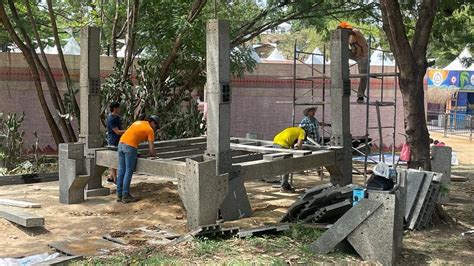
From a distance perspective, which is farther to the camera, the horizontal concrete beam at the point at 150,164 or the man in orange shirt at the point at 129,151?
the man in orange shirt at the point at 129,151

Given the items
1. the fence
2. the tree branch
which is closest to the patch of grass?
the tree branch

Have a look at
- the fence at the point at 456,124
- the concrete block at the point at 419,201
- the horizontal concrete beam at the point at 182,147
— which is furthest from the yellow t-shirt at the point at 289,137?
the fence at the point at 456,124

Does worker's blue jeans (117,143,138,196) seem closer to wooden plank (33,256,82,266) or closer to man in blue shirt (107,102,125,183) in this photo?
man in blue shirt (107,102,125,183)

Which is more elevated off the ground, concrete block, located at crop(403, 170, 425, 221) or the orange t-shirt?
the orange t-shirt

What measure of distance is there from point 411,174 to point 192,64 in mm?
9141

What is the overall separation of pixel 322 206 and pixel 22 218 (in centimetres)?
436

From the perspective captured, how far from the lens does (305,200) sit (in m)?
8.73

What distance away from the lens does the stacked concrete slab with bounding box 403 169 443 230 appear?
877cm

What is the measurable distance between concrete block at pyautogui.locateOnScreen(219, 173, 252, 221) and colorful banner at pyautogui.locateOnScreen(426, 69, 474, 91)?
29567 mm

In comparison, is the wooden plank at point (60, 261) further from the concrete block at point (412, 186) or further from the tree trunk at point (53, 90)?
the tree trunk at point (53, 90)

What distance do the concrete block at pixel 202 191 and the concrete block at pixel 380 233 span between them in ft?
7.14

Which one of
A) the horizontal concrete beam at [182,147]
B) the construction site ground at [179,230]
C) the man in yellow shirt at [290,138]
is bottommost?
the construction site ground at [179,230]

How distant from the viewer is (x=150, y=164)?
32.1ft

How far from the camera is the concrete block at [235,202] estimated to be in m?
8.84
